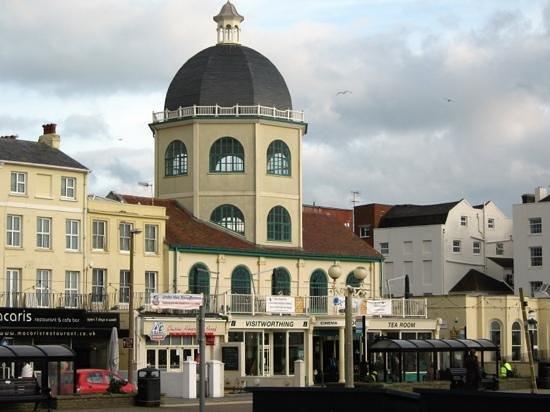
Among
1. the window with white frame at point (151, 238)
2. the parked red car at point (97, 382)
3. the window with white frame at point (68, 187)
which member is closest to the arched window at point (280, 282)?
the window with white frame at point (151, 238)

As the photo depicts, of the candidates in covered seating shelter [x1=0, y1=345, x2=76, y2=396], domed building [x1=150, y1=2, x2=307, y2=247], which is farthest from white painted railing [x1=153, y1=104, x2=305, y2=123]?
covered seating shelter [x1=0, y1=345, x2=76, y2=396]

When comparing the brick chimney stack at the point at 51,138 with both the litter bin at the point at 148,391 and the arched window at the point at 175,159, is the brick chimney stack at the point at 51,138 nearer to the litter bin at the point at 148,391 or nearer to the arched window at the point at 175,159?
the arched window at the point at 175,159

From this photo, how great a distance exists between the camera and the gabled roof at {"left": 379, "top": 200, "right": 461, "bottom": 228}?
90250 millimetres

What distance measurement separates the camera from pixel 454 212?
90.7 metres

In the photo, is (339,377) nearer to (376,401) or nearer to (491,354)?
(491,354)

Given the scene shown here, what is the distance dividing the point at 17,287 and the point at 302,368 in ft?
42.0

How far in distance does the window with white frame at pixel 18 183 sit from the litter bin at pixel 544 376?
2475 centimetres

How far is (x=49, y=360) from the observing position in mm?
39938

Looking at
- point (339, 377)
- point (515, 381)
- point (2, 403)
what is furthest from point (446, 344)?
point (2, 403)

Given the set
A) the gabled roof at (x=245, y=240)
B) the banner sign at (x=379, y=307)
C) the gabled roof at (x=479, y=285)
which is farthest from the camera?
the gabled roof at (x=479, y=285)

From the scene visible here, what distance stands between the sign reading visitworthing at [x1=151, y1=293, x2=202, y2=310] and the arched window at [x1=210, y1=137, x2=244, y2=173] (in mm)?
10861

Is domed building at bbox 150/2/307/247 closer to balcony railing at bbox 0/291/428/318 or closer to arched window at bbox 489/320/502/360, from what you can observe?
balcony railing at bbox 0/291/428/318

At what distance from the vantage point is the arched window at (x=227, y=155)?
214 ft

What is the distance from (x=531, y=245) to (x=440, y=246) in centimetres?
672
